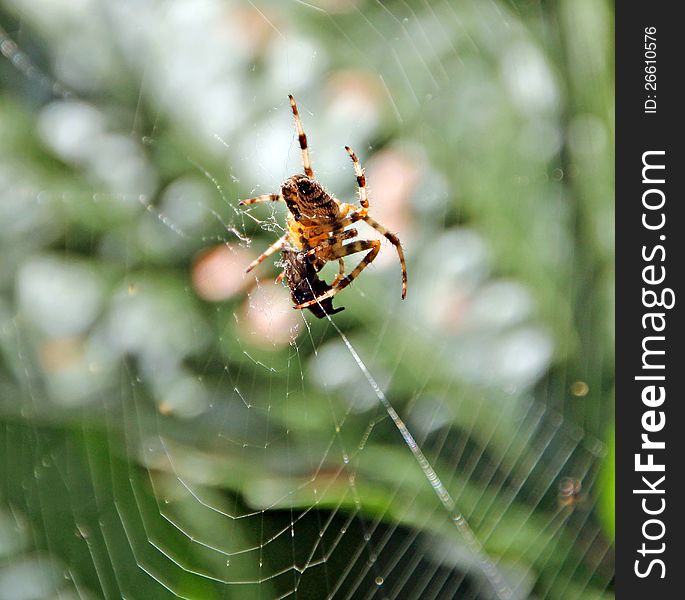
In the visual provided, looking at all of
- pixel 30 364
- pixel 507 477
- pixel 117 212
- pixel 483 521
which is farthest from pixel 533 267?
pixel 30 364

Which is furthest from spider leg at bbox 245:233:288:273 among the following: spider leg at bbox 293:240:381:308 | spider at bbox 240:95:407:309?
spider leg at bbox 293:240:381:308

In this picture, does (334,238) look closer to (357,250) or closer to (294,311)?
(357,250)

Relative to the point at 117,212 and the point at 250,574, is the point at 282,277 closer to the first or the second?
the point at 117,212

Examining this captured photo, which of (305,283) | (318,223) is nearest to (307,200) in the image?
(318,223)

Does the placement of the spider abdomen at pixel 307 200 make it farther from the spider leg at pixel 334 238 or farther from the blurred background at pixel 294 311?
the blurred background at pixel 294 311

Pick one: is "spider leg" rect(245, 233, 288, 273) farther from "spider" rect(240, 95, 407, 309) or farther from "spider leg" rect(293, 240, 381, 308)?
"spider leg" rect(293, 240, 381, 308)

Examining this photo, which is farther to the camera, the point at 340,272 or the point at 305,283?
the point at 340,272

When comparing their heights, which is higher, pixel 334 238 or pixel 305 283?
pixel 334 238
